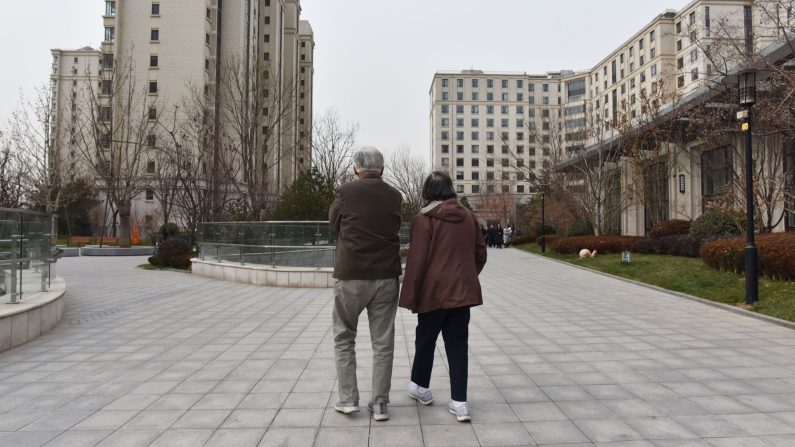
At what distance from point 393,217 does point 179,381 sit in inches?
108

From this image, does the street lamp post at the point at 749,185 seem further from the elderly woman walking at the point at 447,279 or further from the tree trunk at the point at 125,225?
the tree trunk at the point at 125,225

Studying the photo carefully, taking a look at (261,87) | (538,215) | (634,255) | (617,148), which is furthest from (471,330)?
(538,215)

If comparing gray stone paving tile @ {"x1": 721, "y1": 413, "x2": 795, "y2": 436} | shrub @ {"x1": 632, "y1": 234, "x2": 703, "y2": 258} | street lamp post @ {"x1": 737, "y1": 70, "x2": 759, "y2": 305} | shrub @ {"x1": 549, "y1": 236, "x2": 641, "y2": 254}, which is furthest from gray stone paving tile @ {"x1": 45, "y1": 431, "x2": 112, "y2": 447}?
shrub @ {"x1": 549, "y1": 236, "x2": 641, "y2": 254}

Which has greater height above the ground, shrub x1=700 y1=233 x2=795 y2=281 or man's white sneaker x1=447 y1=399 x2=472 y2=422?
shrub x1=700 y1=233 x2=795 y2=281

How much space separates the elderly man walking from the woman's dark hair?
0.25 m

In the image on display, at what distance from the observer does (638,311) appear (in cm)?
831

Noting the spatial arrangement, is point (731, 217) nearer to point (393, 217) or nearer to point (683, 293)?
point (683, 293)

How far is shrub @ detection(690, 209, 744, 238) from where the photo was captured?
14.2 m

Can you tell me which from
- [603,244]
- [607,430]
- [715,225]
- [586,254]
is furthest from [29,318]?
[603,244]

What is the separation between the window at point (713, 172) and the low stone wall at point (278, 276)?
48.2 feet

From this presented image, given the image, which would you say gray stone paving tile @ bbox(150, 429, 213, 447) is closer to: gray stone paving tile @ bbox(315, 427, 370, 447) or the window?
gray stone paving tile @ bbox(315, 427, 370, 447)

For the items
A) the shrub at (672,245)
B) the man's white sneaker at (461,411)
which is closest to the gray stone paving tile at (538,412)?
the man's white sneaker at (461,411)

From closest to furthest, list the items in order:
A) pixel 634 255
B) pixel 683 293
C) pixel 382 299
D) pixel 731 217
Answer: pixel 382 299
pixel 683 293
pixel 731 217
pixel 634 255

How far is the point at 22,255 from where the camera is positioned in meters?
6.51
